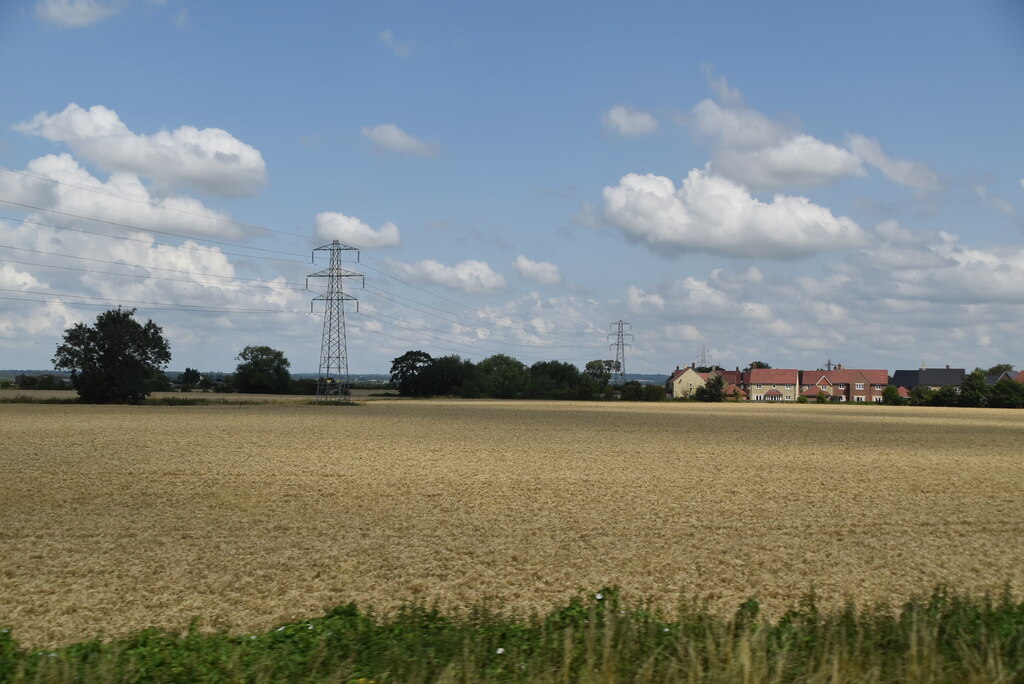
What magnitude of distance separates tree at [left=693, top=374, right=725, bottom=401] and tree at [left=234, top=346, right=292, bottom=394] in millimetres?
56384

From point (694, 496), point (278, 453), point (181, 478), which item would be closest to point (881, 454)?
point (694, 496)

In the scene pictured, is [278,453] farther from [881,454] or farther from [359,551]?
[881,454]

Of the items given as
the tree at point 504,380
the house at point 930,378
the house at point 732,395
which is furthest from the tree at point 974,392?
the house at point 930,378

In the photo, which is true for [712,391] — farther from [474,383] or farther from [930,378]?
[930,378]

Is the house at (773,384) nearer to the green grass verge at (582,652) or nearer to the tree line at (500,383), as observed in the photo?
the tree line at (500,383)

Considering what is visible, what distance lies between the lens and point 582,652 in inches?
247

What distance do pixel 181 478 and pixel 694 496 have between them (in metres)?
13.0

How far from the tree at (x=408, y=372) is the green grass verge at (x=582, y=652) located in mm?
103922

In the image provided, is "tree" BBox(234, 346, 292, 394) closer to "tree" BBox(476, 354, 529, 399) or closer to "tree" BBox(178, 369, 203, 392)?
"tree" BBox(178, 369, 203, 392)

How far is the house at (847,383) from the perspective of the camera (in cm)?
16938

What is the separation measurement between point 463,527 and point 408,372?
96123 millimetres

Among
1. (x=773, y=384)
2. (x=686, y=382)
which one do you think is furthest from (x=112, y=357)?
(x=773, y=384)

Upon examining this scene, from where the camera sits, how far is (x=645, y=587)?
10820 mm

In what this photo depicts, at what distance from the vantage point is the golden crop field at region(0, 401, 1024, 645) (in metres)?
10.5
